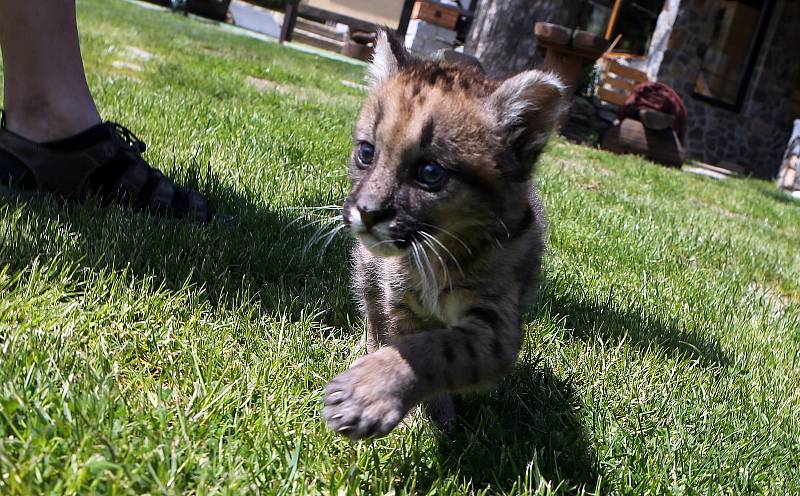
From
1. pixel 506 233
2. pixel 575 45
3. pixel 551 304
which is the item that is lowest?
pixel 551 304

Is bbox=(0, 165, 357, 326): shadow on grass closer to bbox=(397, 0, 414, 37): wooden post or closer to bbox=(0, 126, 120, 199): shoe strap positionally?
bbox=(0, 126, 120, 199): shoe strap

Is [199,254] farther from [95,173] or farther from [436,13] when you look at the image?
[436,13]

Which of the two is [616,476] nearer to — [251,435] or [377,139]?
[251,435]

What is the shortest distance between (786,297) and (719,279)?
70cm

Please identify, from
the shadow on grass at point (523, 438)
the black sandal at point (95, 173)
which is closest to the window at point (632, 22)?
the black sandal at point (95, 173)

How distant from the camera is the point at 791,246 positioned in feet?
22.9

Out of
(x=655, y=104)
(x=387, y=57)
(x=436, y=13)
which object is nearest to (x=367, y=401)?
(x=387, y=57)

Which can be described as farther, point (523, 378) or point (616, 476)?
point (523, 378)

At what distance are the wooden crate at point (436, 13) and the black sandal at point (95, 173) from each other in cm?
1950

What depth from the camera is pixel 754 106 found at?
18.1m

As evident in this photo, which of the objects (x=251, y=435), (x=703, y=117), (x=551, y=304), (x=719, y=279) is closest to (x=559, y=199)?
(x=719, y=279)

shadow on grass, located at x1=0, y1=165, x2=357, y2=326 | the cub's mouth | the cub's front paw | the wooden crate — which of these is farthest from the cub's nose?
the wooden crate

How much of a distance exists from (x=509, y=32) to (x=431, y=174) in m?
8.67

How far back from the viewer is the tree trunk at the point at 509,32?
1020 cm
